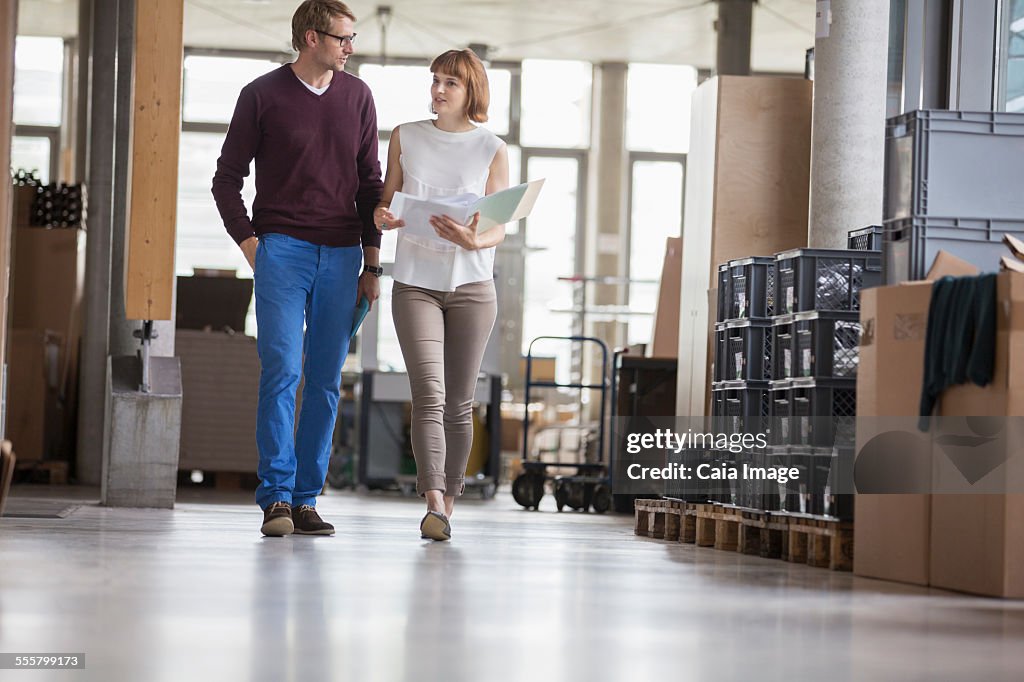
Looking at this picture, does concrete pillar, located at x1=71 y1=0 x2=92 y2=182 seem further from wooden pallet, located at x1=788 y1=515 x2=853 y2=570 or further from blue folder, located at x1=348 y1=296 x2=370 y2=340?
wooden pallet, located at x1=788 y1=515 x2=853 y2=570

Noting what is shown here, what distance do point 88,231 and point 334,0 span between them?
7359mm

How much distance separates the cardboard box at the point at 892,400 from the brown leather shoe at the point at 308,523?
1.96 meters

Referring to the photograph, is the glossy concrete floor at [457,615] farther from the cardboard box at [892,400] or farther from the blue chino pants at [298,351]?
the blue chino pants at [298,351]

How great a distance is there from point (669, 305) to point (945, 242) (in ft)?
18.0

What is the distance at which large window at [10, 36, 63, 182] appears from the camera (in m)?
19.7

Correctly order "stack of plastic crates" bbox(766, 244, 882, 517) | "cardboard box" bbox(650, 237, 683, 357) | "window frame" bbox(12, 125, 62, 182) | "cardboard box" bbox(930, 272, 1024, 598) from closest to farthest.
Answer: "cardboard box" bbox(930, 272, 1024, 598) < "stack of plastic crates" bbox(766, 244, 882, 517) < "cardboard box" bbox(650, 237, 683, 357) < "window frame" bbox(12, 125, 62, 182)

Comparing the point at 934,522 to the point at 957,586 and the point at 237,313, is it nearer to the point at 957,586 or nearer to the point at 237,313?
the point at 957,586

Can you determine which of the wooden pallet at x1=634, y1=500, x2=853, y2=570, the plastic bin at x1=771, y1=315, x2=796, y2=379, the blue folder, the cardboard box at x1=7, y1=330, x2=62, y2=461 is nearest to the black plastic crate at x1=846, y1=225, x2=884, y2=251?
the plastic bin at x1=771, y1=315, x2=796, y2=379

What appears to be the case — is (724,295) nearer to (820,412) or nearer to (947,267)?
(820,412)

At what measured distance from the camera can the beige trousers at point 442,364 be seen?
198 inches

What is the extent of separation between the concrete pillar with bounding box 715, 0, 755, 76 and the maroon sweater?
10706 millimetres

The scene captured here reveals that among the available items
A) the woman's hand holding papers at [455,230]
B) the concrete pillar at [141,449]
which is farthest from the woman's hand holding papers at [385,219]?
the concrete pillar at [141,449]

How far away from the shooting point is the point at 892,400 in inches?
173

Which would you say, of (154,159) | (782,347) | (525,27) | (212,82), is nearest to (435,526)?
(782,347)
